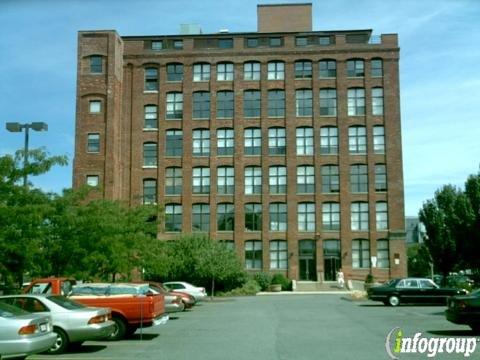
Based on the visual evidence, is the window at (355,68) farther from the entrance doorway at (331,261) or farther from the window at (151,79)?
the window at (151,79)

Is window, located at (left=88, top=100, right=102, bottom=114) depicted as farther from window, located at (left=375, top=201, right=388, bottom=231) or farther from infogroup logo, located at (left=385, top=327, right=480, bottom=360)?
infogroup logo, located at (left=385, top=327, right=480, bottom=360)

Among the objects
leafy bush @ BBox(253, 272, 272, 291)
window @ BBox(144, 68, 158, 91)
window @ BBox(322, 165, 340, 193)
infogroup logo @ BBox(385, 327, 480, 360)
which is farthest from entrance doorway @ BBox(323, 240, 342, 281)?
infogroup logo @ BBox(385, 327, 480, 360)

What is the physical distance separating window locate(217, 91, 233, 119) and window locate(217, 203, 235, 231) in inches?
381

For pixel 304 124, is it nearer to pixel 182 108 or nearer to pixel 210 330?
pixel 182 108

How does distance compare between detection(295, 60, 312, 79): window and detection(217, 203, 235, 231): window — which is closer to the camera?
detection(217, 203, 235, 231): window

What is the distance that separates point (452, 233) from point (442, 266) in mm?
3171

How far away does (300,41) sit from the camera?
237 ft

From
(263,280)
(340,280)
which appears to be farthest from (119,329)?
(340,280)

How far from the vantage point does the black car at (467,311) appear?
18625 millimetres

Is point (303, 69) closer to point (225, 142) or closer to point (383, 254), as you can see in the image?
point (225, 142)

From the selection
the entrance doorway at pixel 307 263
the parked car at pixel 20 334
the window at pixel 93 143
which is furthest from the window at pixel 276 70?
the parked car at pixel 20 334

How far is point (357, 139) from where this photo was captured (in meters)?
70.4

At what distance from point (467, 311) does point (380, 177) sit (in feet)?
170

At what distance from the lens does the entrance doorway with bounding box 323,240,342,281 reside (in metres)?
68.2
